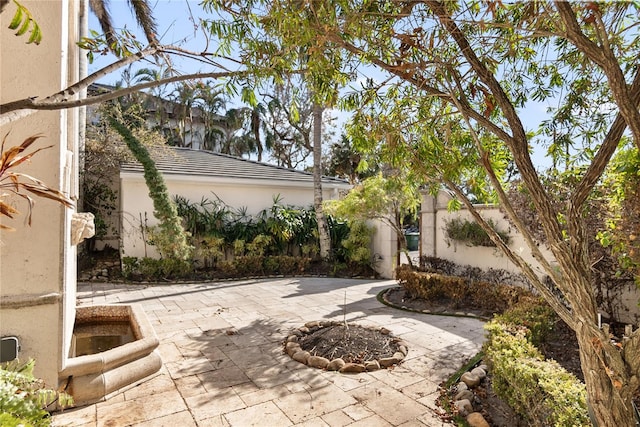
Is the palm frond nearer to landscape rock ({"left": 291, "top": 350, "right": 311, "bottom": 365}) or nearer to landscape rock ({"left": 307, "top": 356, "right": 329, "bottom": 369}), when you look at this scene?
landscape rock ({"left": 291, "top": 350, "right": 311, "bottom": 365})

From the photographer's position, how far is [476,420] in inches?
133

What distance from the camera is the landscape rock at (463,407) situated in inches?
140

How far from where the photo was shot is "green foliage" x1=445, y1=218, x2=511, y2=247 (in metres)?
8.33

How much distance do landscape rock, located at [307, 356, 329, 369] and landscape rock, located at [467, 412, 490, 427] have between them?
1849mm

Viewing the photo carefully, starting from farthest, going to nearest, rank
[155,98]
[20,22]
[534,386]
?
[155,98] < [534,386] < [20,22]

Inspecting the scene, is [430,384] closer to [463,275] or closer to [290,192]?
[463,275]

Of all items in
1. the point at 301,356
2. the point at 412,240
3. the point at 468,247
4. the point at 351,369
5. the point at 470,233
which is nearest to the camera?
the point at 351,369

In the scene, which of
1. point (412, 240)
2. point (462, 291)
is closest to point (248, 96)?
point (462, 291)

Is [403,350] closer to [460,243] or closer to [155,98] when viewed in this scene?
[460,243]

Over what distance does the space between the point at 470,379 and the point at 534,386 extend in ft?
3.89

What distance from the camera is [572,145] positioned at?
4008mm

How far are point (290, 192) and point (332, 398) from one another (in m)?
11.3

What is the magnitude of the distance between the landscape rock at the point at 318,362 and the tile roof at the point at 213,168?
9543 mm

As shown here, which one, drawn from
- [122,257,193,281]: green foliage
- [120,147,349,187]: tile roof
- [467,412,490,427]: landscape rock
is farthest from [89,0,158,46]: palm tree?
[467,412,490,427]: landscape rock
